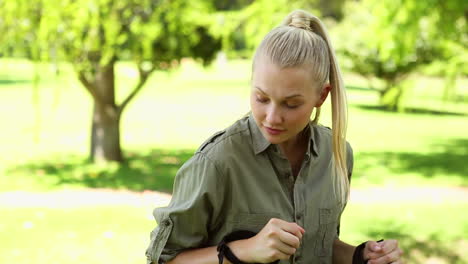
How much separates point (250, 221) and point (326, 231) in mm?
290

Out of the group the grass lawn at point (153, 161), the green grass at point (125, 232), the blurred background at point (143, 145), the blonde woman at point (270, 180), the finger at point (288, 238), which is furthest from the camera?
the blurred background at point (143, 145)

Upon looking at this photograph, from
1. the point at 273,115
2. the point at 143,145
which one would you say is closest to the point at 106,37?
the point at 143,145

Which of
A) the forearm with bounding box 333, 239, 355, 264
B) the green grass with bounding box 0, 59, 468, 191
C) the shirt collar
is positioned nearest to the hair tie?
the shirt collar

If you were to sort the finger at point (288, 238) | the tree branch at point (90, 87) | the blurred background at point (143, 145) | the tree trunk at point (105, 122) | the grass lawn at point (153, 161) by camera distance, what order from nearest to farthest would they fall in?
1. the finger at point (288, 238)
2. the grass lawn at point (153, 161)
3. the blurred background at point (143, 145)
4. the tree branch at point (90, 87)
5. the tree trunk at point (105, 122)

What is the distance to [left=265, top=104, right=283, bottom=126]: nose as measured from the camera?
187 centimetres

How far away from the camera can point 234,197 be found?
1.93 metres

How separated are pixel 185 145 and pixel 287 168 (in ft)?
48.0

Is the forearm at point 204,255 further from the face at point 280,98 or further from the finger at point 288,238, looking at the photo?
the face at point 280,98

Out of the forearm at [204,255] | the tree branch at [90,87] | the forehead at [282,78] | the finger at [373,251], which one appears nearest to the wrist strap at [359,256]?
the finger at [373,251]

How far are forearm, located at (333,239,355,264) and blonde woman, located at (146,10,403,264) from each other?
0.09m

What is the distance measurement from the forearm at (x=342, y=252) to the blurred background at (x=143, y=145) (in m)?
4.12

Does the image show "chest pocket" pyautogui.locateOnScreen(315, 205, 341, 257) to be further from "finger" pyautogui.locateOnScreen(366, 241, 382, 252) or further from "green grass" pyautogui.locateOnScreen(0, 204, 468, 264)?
"green grass" pyautogui.locateOnScreen(0, 204, 468, 264)

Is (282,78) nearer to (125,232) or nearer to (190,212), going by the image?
(190,212)

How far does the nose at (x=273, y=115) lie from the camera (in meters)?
1.87
